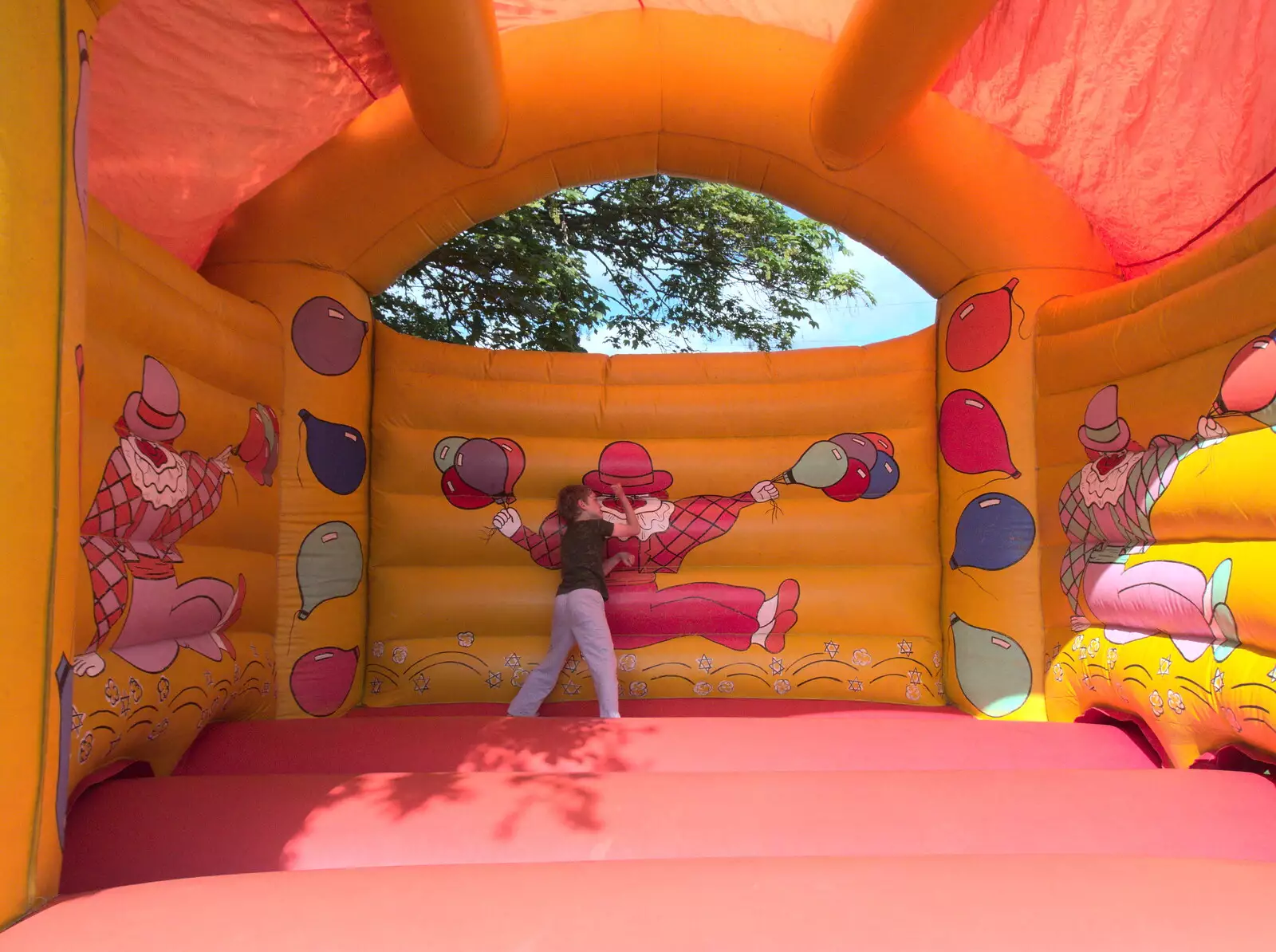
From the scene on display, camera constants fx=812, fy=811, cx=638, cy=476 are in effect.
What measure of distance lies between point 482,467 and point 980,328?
6.30 feet

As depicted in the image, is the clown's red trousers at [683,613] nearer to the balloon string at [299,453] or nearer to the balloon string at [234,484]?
the balloon string at [299,453]

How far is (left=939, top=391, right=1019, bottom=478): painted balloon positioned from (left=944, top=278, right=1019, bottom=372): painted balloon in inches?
5.0

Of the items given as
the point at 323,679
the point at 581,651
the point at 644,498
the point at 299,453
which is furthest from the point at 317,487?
the point at 644,498

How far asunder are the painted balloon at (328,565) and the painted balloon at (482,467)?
46cm

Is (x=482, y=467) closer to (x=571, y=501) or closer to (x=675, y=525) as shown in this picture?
(x=571, y=501)

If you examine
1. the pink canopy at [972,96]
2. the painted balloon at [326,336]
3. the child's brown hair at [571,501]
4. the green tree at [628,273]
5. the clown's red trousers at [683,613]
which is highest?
Result: the green tree at [628,273]

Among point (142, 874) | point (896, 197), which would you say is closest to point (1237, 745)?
point (896, 197)

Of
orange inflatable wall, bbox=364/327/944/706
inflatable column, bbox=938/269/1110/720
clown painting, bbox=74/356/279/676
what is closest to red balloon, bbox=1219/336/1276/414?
inflatable column, bbox=938/269/1110/720

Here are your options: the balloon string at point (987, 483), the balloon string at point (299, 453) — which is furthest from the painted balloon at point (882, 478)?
the balloon string at point (299, 453)

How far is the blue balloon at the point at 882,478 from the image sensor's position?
3098mm

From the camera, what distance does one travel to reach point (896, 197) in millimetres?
2977

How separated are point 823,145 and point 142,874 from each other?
9.30 feet

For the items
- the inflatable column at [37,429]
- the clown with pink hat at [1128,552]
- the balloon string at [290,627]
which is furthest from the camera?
the balloon string at [290,627]

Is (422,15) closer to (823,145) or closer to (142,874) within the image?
(823,145)
